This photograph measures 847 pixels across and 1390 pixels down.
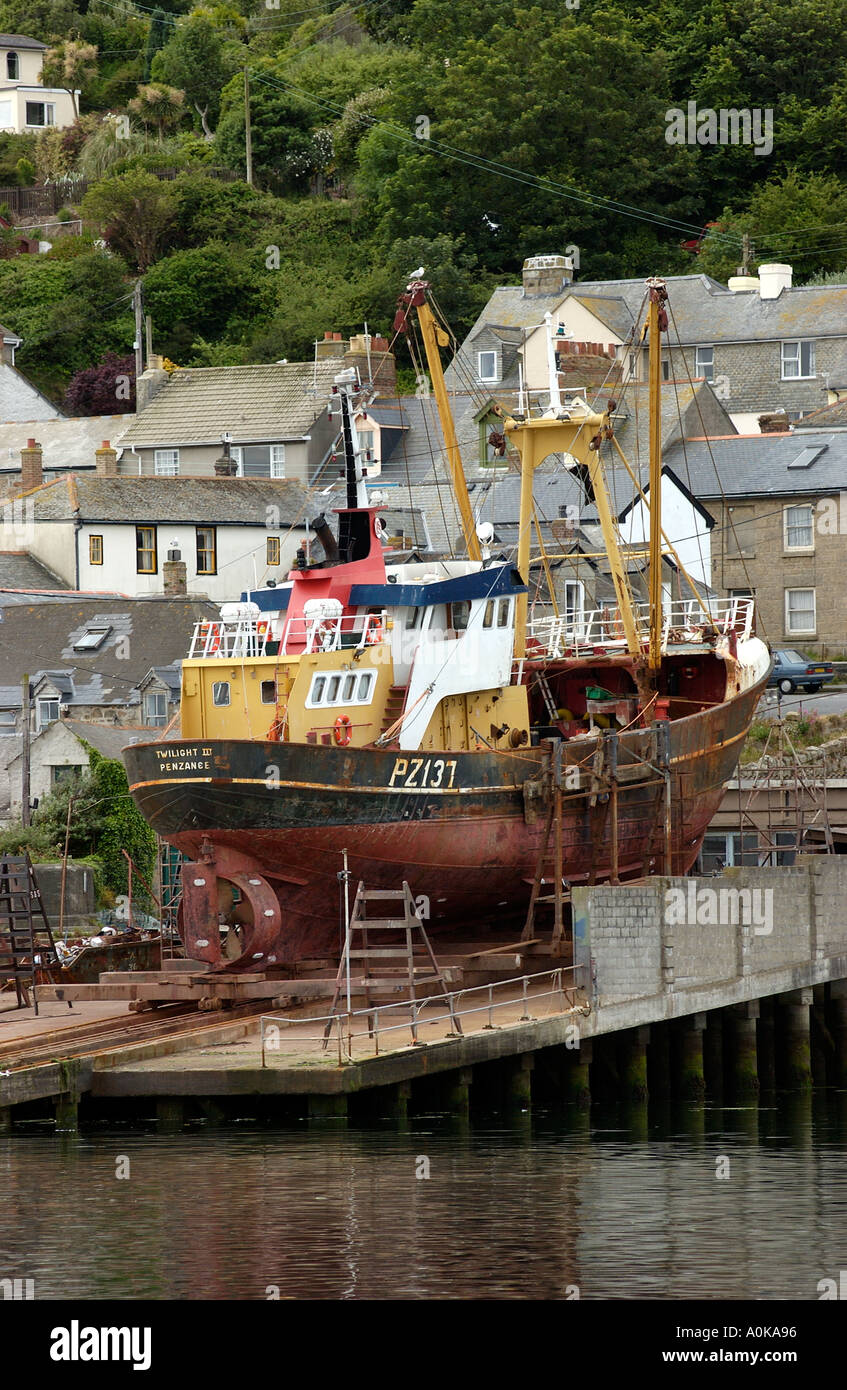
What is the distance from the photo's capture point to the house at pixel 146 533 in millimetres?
69375

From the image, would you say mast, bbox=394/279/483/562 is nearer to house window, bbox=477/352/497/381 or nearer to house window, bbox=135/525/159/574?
house window, bbox=135/525/159/574

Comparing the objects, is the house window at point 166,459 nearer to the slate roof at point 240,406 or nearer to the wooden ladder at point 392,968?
the slate roof at point 240,406

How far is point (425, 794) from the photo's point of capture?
120 feet

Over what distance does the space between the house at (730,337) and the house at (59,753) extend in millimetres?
27898

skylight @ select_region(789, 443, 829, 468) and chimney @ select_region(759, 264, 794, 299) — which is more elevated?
chimney @ select_region(759, 264, 794, 299)

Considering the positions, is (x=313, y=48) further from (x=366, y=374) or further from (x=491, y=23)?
(x=366, y=374)

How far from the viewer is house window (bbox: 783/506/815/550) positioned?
2506 inches

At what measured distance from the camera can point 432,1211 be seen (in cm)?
2519

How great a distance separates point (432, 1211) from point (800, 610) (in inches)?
1617

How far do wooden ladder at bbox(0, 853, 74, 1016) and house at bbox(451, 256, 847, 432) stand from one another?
44.6 metres

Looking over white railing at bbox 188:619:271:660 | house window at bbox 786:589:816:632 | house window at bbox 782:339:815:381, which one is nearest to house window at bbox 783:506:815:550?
house window at bbox 786:589:816:632

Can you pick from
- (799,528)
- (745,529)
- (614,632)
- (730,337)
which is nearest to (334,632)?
(614,632)

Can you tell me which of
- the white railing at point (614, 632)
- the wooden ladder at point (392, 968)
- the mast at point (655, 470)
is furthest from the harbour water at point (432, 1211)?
the white railing at point (614, 632)
